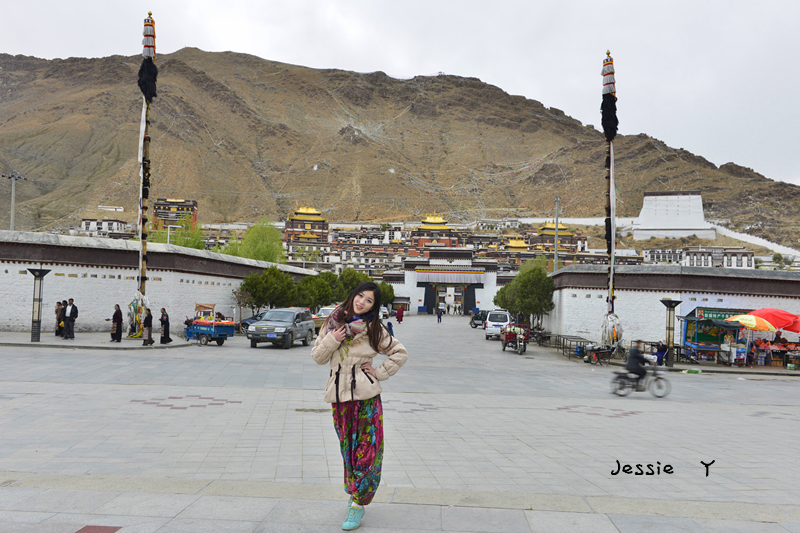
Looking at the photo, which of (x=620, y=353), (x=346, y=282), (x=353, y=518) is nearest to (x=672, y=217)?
(x=346, y=282)

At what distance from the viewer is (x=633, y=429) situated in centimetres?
911

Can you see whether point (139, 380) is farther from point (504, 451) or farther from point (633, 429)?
point (633, 429)

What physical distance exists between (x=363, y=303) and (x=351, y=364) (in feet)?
1.56

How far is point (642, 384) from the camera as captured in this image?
14727 millimetres

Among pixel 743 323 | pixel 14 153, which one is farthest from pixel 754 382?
pixel 14 153

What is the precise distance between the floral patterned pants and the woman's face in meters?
0.69

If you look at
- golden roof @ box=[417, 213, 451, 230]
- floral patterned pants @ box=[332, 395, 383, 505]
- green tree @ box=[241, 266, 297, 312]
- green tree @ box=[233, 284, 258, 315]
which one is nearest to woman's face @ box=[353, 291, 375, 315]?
floral patterned pants @ box=[332, 395, 383, 505]

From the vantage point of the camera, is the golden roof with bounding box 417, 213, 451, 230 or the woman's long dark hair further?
the golden roof with bounding box 417, 213, 451, 230

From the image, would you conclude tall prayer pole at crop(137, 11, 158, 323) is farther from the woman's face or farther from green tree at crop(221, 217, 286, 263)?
green tree at crop(221, 217, 286, 263)

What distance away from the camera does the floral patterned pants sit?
4430 millimetres

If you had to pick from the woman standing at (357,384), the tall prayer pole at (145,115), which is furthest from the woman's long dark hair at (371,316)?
the tall prayer pole at (145,115)

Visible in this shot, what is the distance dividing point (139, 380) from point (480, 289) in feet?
260

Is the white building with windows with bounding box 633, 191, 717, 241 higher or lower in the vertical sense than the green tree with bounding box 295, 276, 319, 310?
higher

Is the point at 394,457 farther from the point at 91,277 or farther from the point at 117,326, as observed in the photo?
the point at 91,277
